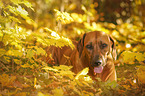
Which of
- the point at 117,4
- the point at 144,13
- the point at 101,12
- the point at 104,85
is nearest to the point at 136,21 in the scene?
the point at 144,13

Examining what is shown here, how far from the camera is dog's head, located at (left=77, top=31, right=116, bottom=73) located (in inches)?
128

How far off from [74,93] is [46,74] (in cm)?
75

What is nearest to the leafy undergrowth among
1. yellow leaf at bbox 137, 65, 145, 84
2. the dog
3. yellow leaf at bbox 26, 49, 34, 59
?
yellow leaf at bbox 137, 65, 145, 84

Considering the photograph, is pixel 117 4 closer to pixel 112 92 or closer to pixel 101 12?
pixel 101 12

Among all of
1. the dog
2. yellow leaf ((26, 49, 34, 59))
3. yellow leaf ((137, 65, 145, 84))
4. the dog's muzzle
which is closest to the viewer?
yellow leaf ((137, 65, 145, 84))

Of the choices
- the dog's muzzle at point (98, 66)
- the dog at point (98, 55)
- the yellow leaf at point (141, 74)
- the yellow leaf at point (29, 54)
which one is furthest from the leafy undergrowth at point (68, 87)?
the dog at point (98, 55)

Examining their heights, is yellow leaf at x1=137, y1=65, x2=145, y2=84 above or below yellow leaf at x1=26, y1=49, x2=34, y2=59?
below

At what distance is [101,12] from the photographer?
11.0 meters

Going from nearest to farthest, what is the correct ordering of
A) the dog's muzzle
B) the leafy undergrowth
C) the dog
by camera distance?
the leafy undergrowth → the dog's muzzle → the dog

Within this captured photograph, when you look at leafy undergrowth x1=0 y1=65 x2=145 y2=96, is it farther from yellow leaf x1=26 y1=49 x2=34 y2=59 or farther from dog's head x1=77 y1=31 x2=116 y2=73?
dog's head x1=77 y1=31 x2=116 y2=73

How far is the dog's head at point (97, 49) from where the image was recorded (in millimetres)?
3262

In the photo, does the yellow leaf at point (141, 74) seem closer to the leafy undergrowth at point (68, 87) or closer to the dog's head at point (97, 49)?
the leafy undergrowth at point (68, 87)

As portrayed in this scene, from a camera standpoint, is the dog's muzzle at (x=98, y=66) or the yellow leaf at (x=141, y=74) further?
the dog's muzzle at (x=98, y=66)

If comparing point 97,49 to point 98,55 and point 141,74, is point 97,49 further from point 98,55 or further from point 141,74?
point 141,74
